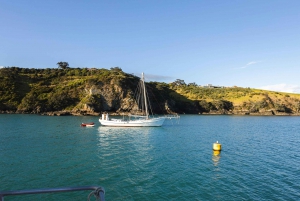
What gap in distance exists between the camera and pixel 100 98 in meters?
118

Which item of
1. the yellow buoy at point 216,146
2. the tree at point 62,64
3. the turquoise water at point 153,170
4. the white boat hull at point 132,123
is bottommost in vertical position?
the turquoise water at point 153,170

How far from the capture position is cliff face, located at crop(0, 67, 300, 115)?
109375mm

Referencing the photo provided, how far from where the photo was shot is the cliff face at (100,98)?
109375 millimetres

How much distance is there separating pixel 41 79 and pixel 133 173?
13182cm

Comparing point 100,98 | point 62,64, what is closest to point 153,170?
point 100,98

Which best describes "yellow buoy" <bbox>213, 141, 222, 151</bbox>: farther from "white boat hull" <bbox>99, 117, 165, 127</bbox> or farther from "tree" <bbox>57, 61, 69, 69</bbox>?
"tree" <bbox>57, 61, 69, 69</bbox>

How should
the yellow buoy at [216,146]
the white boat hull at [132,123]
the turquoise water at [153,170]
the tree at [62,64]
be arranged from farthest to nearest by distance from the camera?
the tree at [62,64] → the white boat hull at [132,123] → the yellow buoy at [216,146] → the turquoise water at [153,170]

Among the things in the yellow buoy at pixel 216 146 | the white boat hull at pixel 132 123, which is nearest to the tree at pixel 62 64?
the white boat hull at pixel 132 123

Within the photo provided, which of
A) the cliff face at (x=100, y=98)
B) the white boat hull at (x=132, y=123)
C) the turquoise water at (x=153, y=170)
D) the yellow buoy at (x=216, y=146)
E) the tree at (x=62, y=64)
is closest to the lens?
the turquoise water at (x=153, y=170)

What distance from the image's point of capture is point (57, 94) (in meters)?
115

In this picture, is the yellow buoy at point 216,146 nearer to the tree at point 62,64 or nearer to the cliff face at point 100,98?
the cliff face at point 100,98

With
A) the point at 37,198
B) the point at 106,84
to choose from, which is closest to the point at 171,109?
the point at 106,84

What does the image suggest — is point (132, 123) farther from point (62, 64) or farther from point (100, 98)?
point (62, 64)

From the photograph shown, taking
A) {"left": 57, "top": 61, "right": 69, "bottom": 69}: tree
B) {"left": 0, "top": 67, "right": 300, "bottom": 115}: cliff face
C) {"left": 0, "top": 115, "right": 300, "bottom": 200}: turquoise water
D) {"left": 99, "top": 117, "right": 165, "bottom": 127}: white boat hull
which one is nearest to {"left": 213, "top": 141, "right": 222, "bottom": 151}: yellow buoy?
{"left": 0, "top": 115, "right": 300, "bottom": 200}: turquoise water
